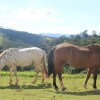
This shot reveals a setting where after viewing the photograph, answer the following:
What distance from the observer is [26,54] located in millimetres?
16328

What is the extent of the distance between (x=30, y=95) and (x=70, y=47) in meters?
3.42

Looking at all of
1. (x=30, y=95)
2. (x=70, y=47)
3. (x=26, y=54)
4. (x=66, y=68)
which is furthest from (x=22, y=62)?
(x=66, y=68)

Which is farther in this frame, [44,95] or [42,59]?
[42,59]

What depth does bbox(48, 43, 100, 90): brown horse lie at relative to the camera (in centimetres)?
1356

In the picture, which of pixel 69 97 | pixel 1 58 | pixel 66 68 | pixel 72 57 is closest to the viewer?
pixel 69 97

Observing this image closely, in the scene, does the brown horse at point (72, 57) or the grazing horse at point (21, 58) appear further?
the grazing horse at point (21, 58)

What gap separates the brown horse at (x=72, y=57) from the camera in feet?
44.5

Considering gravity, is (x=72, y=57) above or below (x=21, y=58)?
above

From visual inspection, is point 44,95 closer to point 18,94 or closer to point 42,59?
point 18,94

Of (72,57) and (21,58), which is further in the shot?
(21,58)

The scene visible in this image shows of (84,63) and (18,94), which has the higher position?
(84,63)

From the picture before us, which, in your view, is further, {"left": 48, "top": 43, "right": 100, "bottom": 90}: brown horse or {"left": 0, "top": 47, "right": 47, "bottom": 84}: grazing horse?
{"left": 0, "top": 47, "right": 47, "bottom": 84}: grazing horse

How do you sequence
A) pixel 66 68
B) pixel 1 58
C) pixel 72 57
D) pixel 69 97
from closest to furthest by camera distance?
pixel 69 97 → pixel 72 57 → pixel 1 58 → pixel 66 68

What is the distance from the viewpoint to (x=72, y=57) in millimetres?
13633
